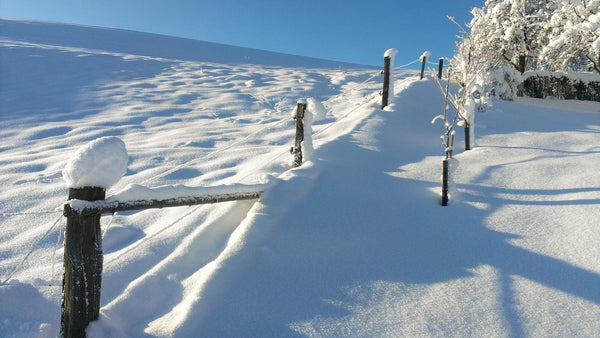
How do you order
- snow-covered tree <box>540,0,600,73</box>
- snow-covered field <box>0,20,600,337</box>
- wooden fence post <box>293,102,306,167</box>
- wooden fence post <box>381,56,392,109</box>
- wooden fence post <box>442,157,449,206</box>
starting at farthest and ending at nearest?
snow-covered tree <box>540,0,600,73</box> < wooden fence post <box>381,56,392,109</box> < wooden fence post <box>293,102,306,167</box> < wooden fence post <box>442,157,449,206</box> < snow-covered field <box>0,20,600,337</box>

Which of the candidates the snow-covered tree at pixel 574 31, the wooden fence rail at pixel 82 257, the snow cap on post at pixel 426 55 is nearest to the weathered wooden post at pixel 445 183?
the wooden fence rail at pixel 82 257

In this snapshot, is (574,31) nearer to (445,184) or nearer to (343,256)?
(445,184)

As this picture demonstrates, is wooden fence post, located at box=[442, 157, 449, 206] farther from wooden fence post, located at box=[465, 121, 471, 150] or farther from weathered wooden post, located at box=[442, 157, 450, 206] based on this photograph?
wooden fence post, located at box=[465, 121, 471, 150]

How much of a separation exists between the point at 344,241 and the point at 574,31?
15.2m

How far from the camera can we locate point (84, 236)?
2.39 meters

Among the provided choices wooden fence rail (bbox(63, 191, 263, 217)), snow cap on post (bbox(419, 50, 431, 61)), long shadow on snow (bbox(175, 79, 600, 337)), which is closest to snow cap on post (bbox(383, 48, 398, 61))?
snow cap on post (bbox(419, 50, 431, 61))

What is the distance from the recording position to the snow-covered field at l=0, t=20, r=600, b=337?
262 centimetres

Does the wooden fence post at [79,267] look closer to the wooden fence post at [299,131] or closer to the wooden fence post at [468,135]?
the wooden fence post at [299,131]

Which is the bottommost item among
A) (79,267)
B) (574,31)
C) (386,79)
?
(79,267)

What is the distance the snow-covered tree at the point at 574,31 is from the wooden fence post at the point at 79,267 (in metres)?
15.0

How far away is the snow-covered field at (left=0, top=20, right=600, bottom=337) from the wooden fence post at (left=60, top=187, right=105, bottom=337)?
20 cm

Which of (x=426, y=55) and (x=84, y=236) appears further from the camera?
(x=426, y=55)

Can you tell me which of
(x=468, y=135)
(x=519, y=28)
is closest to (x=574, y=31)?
(x=519, y=28)

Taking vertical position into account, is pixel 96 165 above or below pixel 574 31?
below
